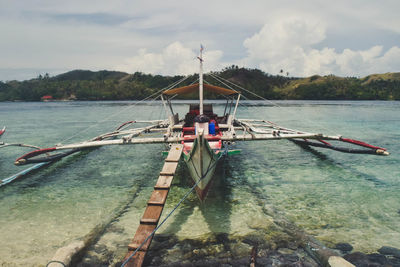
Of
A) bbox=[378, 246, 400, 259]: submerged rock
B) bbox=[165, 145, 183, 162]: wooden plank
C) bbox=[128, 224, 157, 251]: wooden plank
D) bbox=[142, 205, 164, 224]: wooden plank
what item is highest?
bbox=[165, 145, 183, 162]: wooden plank

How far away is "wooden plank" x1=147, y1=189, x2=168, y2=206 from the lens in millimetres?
5012

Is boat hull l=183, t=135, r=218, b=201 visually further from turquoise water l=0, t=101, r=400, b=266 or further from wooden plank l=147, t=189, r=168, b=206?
wooden plank l=147, t=189, r=168, b=206

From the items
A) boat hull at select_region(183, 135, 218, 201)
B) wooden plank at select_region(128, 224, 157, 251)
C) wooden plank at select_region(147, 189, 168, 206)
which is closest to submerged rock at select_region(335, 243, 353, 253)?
boat hull at select_region(183, 135, 218, 201)

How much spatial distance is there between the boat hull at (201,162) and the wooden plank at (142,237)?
1820mm

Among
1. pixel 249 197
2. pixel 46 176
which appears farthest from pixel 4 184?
pixel 249 197

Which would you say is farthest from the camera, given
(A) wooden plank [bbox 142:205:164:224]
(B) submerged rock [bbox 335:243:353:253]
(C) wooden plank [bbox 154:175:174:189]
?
(C) wooden plank [bbox 154:175:174:189]

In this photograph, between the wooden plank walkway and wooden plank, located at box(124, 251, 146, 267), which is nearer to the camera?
wooden plank, located at box(124, 251, 146, 267)

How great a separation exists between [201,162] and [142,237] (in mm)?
2193

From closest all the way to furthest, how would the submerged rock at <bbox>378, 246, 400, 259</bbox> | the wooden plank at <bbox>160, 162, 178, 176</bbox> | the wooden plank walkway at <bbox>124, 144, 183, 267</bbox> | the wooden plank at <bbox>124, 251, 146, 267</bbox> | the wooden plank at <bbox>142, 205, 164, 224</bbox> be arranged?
the wooden plank at <bbox>124, 251, 146, 267</bbox>
the wooden plank walkway at <bbox>124, 144, 183, 267</bbox>
the wooden plank at <bbox>142, 205, 164, 224</bbox>
the submerged rock at <bbox>378, 246, 400, 259</bbox>
the wooden plank at <bbox>160, 162, 178, 176</bbox>

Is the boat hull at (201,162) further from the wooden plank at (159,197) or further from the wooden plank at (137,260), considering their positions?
the wooden plank at (137,260)

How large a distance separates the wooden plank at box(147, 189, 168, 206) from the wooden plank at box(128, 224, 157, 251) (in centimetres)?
52

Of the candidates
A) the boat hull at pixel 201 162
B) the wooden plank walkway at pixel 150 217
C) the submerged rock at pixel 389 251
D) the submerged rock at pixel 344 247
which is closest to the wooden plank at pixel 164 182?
the wooden plank walkway at pixel 150 217

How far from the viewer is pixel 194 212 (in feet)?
21.6

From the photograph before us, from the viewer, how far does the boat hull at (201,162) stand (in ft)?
18.8
